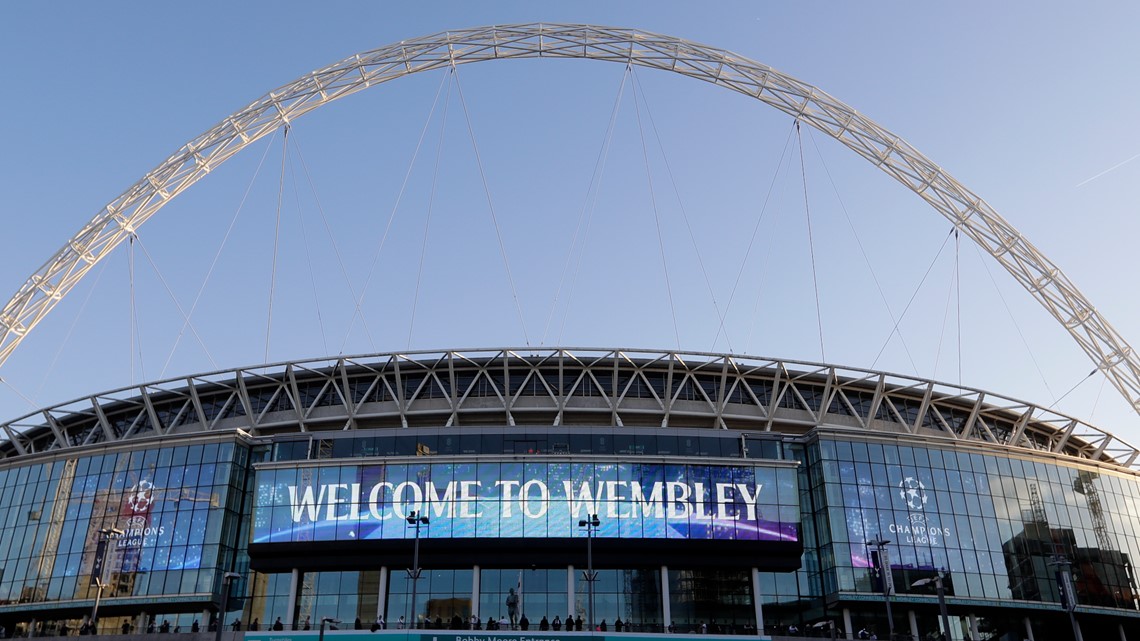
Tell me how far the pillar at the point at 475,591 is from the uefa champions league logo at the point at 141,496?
22.3 meters

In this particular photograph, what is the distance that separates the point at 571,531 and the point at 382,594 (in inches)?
491

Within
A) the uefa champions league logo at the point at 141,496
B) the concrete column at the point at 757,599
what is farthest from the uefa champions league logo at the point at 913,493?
the uefa champions league logo at the point at 141,496

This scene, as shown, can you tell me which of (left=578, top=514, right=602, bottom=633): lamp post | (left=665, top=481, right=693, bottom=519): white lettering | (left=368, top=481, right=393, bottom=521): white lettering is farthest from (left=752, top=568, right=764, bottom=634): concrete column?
(left=368, top=481, right=393, bottom=521): white lettering

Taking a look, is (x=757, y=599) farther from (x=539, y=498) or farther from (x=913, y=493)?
(x=539, y=498)

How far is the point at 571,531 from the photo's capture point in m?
57.4

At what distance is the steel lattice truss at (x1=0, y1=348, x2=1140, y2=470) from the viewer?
2781 inches

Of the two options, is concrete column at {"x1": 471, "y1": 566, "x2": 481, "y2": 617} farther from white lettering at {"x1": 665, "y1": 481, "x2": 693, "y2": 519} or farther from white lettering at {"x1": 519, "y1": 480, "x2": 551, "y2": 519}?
white lettering at {"x1": 665, "y1": 481, "x2": 693, "y2": 519}

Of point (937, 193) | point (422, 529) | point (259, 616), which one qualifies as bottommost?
point (259, 616)

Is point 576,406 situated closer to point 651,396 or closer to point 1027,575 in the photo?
point 651,396

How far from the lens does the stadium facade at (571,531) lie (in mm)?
57312

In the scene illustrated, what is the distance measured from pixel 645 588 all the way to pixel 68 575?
37384 millimetres

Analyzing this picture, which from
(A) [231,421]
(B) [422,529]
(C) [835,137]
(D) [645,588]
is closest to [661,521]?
(D) [645,588]

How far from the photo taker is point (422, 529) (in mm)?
57812

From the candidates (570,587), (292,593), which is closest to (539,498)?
(570,587)
